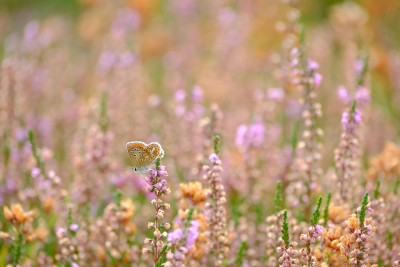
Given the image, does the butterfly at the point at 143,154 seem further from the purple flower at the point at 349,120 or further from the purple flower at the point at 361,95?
the purple flower at the point at 361,95

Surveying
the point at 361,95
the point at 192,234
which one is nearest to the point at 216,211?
the point at 192,234

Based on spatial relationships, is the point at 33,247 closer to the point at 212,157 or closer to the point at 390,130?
the point at 212,157

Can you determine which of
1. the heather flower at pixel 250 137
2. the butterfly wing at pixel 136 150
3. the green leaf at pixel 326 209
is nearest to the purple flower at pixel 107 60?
the heather flower at pixel 250 137

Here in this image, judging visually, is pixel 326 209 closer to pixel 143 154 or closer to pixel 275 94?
pixel 143 154

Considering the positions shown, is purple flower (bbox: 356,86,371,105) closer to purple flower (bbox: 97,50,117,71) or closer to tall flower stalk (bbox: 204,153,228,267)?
tall flower stalk (bbox: 204,153,228,267)

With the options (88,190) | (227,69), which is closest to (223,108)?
(227,69)

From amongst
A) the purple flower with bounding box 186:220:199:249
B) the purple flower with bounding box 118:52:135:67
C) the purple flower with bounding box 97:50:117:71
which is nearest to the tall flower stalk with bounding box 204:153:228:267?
the purple flower with bounding box 186:220:199:249

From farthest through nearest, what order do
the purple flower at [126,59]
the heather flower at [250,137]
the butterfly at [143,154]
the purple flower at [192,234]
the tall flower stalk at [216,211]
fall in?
the purple flower at [126,59], the heather flower at [250,137], the purple flower at [192,234], the tall flower stalk at [216,211], the butterfly at [143,154]

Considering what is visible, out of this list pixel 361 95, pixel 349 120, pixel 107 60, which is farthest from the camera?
pixel 107 60
